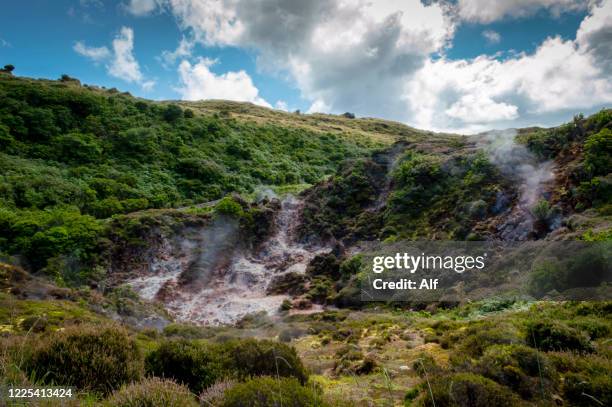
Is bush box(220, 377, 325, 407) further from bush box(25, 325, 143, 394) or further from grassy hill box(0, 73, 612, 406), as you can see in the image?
bush box(25, 325, 143, 394)

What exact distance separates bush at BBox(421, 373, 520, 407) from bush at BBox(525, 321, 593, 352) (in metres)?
2.95

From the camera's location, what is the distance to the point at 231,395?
482cm

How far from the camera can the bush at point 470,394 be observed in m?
5.35

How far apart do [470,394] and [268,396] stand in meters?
3.11

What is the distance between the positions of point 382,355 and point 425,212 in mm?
15420

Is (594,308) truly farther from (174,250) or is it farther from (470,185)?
(174,250)

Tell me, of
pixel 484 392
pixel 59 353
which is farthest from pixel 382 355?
pixel 59 353

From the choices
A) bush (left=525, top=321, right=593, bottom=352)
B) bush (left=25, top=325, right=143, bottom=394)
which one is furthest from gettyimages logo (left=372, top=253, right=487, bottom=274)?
bush (left=25, top=325, right=143, bottom=394)

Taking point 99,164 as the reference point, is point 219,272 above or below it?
below

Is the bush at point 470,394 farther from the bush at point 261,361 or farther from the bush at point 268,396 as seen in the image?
the bush at point 261,361

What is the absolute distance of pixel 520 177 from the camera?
21812 mm

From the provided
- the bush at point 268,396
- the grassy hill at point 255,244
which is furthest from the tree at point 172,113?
the bush at point 268,396

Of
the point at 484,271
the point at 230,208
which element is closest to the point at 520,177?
the point at 484,271

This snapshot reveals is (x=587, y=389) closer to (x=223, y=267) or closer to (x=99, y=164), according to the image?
(x=223, y=267)
